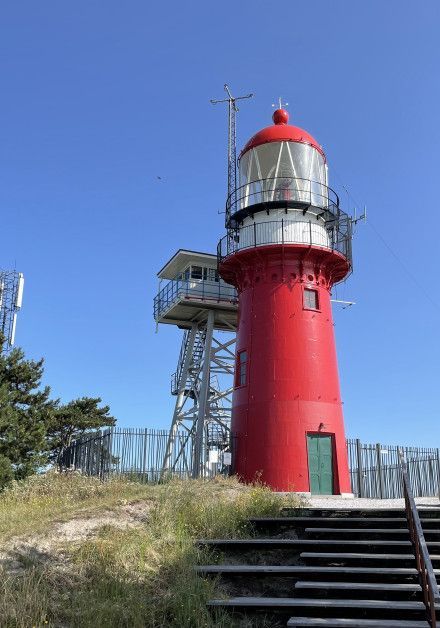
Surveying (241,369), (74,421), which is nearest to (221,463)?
(241,369)

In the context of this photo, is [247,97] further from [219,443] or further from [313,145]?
[219,443]

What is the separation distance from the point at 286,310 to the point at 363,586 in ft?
42.6

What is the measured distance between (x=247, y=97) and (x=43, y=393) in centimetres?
1932

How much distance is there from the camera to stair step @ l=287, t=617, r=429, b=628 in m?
7.39

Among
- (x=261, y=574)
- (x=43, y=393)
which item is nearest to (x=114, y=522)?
(x=261, y=574)

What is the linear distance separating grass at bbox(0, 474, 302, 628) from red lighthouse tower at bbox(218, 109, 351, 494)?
18.8ft

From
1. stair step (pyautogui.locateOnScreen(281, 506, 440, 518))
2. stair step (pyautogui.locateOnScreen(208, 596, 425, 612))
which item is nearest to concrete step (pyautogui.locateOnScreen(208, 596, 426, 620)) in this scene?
stair step (pyautogui.locateOnScreen(208, 596, 425, 612))

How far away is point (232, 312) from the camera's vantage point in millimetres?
30516

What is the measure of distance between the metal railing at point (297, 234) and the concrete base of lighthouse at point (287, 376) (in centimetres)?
31

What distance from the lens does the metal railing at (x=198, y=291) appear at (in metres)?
29.6

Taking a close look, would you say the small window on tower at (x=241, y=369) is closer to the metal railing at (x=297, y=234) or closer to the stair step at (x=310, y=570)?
the metal railing at (x=297, y=234)

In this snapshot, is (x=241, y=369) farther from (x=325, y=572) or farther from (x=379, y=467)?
(x=325, y=572)

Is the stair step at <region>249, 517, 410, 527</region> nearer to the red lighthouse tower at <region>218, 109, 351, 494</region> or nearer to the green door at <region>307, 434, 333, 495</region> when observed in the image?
the red lighthouse tower at <region>218, 109, 351, 494</region>

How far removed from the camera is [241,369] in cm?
2145
